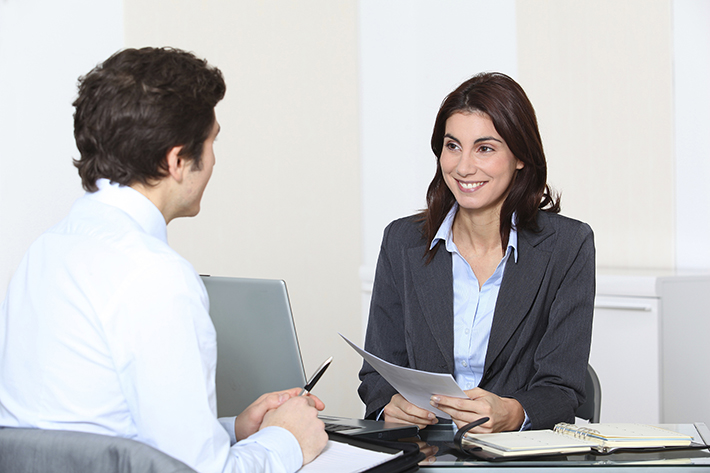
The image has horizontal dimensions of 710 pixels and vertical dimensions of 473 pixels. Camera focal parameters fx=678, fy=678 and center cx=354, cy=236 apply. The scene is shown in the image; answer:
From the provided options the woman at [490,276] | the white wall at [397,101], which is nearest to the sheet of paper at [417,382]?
the woman at [490,276]

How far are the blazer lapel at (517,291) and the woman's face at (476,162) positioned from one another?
18 cm

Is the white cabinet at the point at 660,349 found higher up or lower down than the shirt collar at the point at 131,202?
lower down

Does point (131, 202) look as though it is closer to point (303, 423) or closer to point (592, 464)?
point (303, 423)

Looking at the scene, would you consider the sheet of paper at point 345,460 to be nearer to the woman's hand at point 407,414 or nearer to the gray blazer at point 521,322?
the woman's hand at point 407,414

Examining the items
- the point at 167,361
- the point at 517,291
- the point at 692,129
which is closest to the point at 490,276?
the point at 517,291

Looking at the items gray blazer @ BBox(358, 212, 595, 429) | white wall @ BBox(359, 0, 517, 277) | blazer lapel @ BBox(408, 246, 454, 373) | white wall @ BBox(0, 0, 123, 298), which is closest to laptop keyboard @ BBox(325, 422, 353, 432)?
gray blazer @ BBox(358, 212, 595, 429)

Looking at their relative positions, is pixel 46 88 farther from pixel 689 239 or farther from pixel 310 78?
pixel 689 239

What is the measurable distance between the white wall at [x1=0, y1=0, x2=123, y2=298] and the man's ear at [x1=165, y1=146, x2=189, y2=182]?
1353mm

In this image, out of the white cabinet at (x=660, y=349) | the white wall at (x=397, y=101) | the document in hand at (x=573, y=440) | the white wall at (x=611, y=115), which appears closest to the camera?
the document in hand at (x=573, y=440)

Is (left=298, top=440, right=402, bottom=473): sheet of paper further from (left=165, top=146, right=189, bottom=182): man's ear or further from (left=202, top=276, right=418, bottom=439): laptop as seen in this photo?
(left=165, top=146, right=189, bottom=182): man's ear

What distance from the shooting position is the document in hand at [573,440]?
1.20m

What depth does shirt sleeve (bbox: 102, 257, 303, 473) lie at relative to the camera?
957 mm

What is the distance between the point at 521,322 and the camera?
1838mm

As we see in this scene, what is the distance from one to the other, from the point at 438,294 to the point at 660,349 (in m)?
1.43
